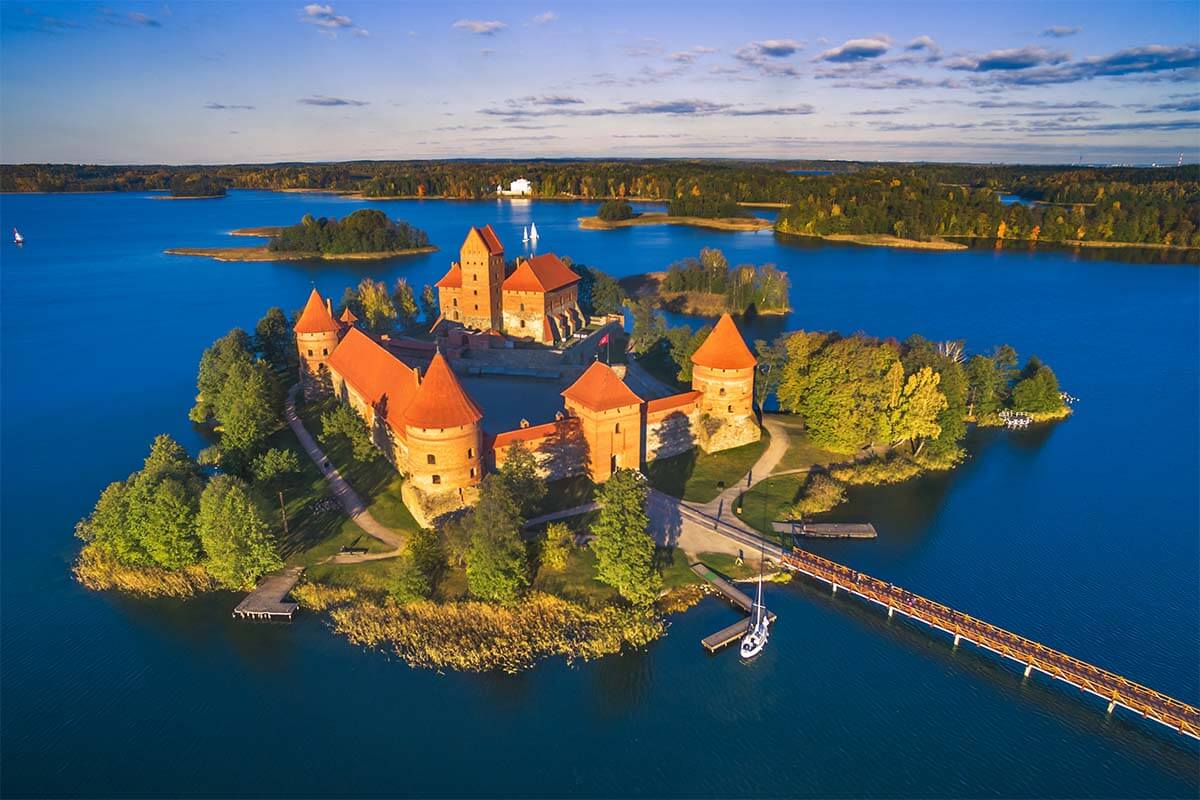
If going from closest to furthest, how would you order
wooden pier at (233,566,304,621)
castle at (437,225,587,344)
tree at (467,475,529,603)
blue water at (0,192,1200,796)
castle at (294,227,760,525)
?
1. blue water at (0,192,1200,796)
2. tree at (467,475,529,603)
3. wooden pier at (233,566,304,621)
4. castle at (294,227,760,525)
5. castle at (437,225,587,344)

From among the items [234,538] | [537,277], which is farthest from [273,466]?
[537,277]

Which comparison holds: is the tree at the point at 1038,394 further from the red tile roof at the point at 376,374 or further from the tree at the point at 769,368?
the red tile roof at the point at 376,374

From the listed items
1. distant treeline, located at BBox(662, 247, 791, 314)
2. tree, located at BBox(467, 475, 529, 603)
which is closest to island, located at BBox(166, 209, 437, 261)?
distant treeline, located at BBox(662, 247, 791, 314)

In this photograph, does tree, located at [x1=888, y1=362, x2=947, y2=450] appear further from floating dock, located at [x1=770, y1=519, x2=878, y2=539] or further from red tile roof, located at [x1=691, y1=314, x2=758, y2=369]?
red tile roof, located at [x1=691, y1=314, x2=758, y2=369]

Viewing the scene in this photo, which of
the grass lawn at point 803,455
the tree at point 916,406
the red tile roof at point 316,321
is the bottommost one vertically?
the grass lawn at point 803,455

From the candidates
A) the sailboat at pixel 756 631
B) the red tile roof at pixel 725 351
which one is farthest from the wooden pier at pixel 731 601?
the red tile roof at pixel 725 351

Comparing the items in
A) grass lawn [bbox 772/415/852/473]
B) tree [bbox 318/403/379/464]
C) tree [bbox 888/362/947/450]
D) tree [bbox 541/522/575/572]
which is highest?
tree [bbox 888/362/947/450]

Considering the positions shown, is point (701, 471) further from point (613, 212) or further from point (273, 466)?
point (613, 212)
